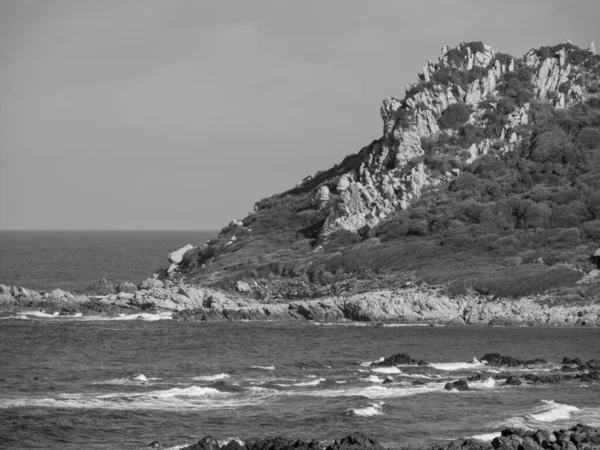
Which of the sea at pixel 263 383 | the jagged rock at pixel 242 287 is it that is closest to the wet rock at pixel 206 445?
the sea at pixel 263 383

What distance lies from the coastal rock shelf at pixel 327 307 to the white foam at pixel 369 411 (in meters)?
30.8

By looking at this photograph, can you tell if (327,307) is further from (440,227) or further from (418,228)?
(440,227)

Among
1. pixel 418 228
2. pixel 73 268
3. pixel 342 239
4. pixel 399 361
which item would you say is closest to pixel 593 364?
pixel 399 361

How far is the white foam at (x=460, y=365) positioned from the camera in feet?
173

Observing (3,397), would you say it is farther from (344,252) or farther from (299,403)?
(344,252)

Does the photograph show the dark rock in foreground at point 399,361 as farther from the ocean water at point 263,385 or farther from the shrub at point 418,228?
the shrub at point 418,228

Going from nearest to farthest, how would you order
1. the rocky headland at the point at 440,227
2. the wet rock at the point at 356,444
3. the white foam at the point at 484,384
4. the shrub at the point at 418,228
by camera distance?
1. the wet rock at the point at 356,444
2. the white foam at the point at 484,384
3. the rocky headland at the point at 440,227
4. the shrub at the point at 418,228

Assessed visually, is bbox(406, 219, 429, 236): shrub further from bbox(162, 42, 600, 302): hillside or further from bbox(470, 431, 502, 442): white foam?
bbox(470, 431, 502, 442): white foam

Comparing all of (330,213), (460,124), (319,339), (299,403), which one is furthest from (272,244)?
(299,403)

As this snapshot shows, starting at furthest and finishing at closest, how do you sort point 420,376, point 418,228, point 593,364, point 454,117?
point 454,117 < point 418,228 < point 593,364 < point 420,376

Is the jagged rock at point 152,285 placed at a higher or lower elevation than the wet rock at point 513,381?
higher

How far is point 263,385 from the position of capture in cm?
4744

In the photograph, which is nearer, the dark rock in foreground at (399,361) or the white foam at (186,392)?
the white foam at (186,392)

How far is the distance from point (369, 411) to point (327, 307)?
33.6m
